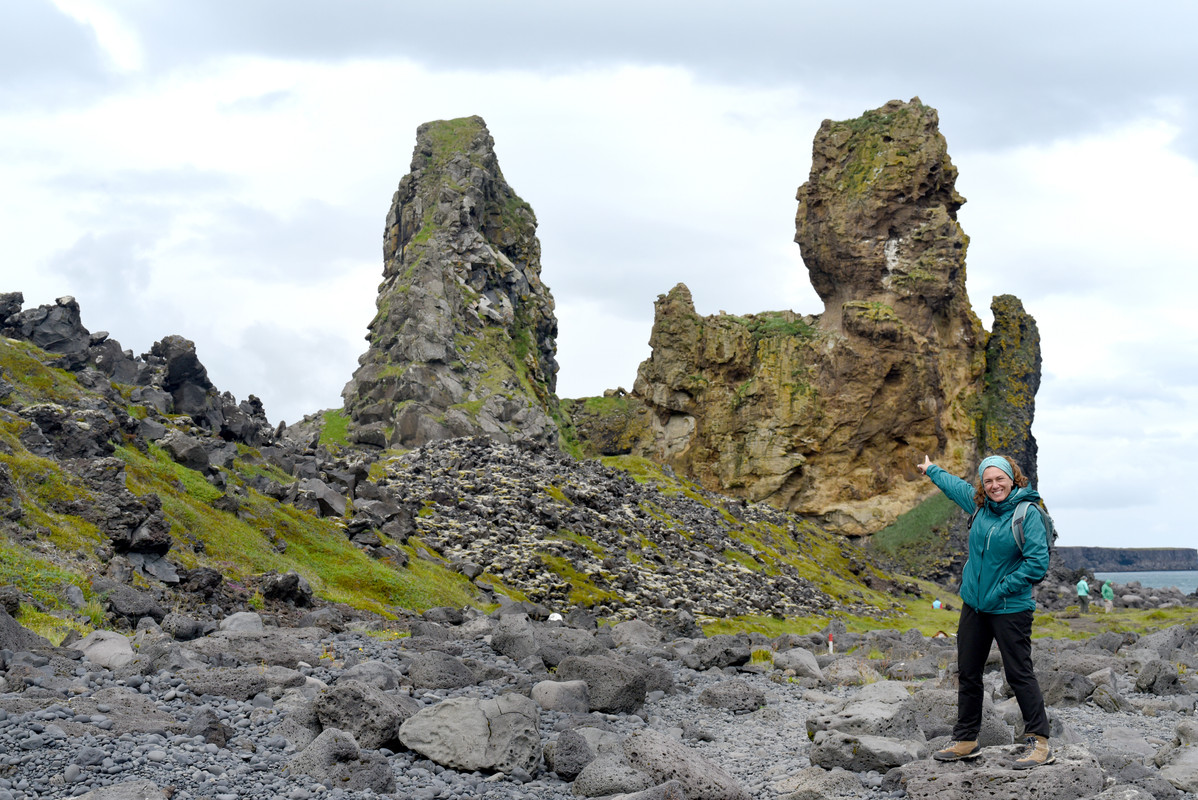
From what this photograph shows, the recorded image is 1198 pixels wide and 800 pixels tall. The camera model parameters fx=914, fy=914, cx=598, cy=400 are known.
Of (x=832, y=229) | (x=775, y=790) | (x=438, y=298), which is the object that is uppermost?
(x=832, y=229)

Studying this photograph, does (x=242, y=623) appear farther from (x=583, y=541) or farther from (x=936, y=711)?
(x=583, y=541)

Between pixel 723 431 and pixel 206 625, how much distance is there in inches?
3924

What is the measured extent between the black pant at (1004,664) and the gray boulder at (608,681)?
19.8ft

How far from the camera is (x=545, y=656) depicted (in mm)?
17922

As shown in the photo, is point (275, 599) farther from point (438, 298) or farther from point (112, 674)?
point (438, 298)

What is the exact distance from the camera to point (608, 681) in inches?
605

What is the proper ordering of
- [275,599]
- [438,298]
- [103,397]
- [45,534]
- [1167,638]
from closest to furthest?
[45,534] → [275,599] → [1167,638] → [103,397] → [438,298]

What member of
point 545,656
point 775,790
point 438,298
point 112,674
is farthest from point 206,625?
point 438,298

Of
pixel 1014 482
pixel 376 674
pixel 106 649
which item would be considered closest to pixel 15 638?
pixel 106 649

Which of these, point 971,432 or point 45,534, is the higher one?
point 971,432

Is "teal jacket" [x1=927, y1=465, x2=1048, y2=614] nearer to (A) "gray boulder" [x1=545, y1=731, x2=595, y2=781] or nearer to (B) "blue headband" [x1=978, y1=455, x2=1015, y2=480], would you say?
(B) "blue headband" [x1=978, y1=455, x2=1015, y2=480]

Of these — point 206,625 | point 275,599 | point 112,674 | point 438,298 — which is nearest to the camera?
point 112,674

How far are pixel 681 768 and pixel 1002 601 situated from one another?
4.10 meters

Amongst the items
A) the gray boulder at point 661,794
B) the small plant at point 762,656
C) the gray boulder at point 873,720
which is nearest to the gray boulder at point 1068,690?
the gray boulder at point 873,720
